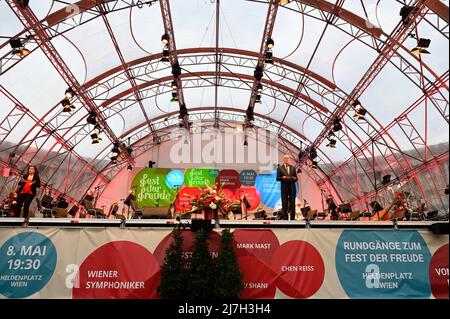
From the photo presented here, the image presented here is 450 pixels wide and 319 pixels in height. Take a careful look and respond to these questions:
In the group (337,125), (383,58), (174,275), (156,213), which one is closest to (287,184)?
(174,275)

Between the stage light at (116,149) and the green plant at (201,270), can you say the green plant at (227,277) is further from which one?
the stage light at (116,149)

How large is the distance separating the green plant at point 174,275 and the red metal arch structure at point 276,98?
9119mm

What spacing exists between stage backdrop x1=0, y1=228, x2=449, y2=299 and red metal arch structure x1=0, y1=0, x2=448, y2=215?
6.05m

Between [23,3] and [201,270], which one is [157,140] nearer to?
[23,3]

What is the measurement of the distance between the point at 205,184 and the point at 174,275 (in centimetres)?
1598

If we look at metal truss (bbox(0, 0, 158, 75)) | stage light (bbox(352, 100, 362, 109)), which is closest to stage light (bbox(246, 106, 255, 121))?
stage light (bbox(352, 100, 362, 109))

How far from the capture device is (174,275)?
5648mm

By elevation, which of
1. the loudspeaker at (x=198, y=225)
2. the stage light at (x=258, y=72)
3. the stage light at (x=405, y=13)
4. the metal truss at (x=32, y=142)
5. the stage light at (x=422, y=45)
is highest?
the stage light at (x=258, y=72)

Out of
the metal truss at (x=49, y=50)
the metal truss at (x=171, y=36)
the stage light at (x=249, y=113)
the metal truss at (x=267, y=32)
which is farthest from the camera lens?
the stage light at (x=249, y=113)

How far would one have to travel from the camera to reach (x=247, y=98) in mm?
20969

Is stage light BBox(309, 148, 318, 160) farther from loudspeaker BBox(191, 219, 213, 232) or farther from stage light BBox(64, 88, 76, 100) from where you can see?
loudspeaker BBox(191, 219, 213, 232)

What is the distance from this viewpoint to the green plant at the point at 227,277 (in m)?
5.50

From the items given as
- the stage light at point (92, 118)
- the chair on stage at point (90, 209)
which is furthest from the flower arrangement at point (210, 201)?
the stage light at point (92, 118)

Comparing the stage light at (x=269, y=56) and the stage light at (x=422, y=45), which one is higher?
the stage light at (x=269, y=56)
